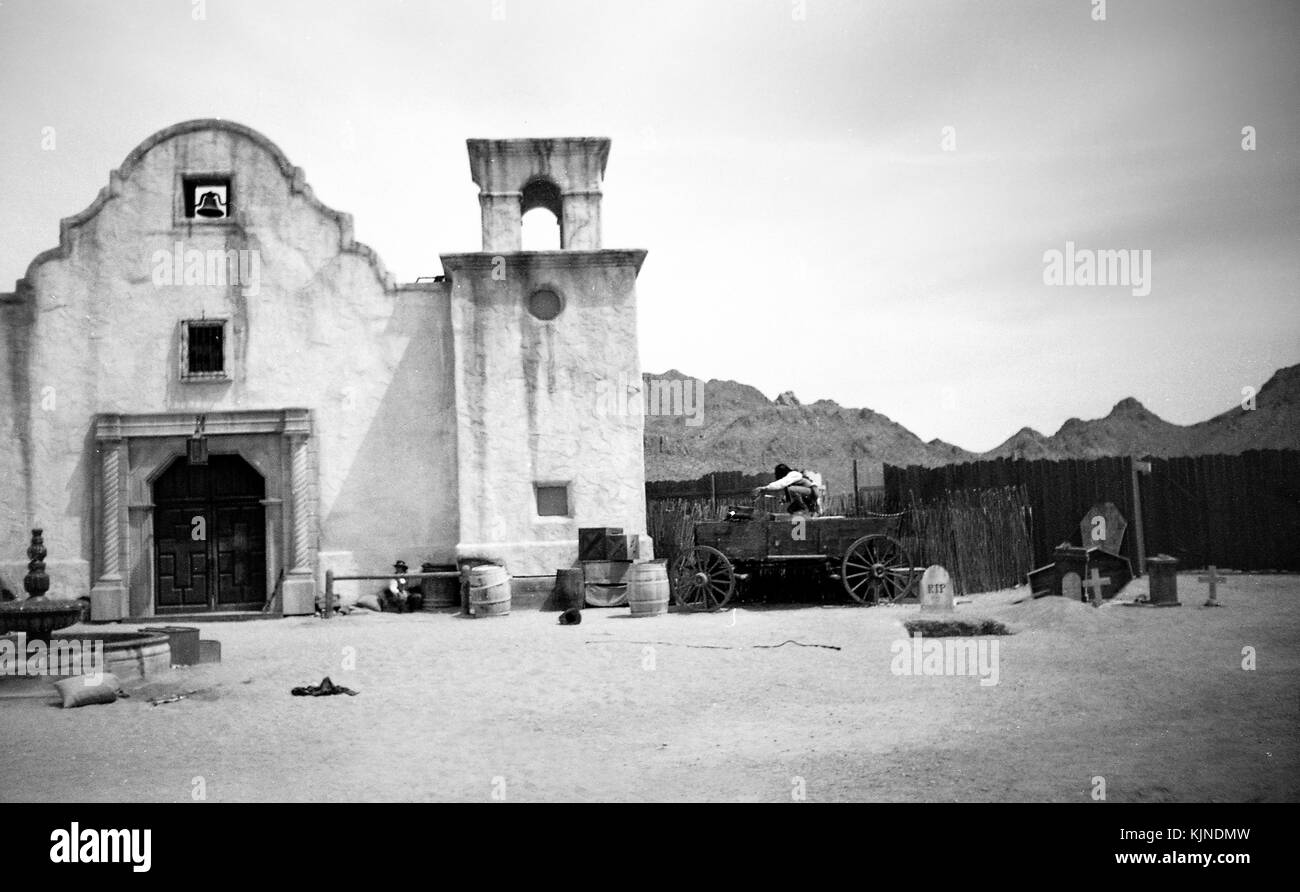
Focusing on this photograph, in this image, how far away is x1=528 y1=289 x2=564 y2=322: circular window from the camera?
17453mm

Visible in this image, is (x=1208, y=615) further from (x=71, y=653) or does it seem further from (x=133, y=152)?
(x=133, y=152)

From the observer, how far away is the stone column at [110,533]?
634 inches

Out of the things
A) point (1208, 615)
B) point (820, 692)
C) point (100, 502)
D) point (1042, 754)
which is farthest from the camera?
point (100, 502)

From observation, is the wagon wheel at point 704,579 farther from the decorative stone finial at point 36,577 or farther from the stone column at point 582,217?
the decorative stone finial at point 36,577

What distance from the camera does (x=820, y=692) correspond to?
9398 mm

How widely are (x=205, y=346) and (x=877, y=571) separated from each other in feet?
37.0

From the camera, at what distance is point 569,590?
16234 mm

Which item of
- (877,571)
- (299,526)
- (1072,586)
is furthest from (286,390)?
(1072,586)

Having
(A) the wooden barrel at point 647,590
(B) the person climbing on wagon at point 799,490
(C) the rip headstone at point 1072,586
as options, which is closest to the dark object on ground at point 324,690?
(A) the wooden barrel at point 647,590

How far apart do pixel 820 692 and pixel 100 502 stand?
40.9 ft

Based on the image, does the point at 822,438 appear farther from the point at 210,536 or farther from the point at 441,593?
the point at 210,536

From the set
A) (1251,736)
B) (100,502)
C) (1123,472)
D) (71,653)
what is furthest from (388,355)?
(1251,736)

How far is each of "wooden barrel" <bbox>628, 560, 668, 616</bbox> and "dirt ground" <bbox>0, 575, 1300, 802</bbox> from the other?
80.3 inches

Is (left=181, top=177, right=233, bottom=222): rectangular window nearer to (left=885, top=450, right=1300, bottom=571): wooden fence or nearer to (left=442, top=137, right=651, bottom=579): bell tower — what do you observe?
(left=442, top=137, right=651, bottom=579): bell tower
